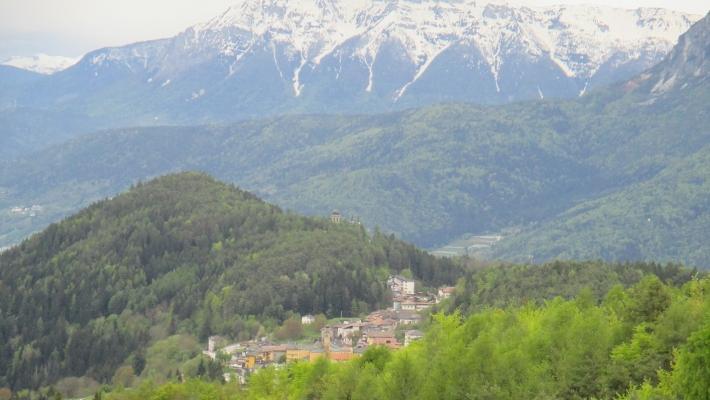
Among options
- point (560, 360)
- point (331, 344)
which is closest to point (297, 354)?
point (331, 344)

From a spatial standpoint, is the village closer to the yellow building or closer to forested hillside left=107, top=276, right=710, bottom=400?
the yellow building

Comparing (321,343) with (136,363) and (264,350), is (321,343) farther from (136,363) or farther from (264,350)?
(136,363)

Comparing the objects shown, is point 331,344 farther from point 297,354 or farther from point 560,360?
point 560,360

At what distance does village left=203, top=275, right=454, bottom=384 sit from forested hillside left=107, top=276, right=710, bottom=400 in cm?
4091

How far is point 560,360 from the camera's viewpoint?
9019 centimetres

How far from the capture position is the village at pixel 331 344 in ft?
509

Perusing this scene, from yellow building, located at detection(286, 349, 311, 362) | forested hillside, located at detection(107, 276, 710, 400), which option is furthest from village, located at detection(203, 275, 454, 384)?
forested hillside, located at detection(107, 276, 710, 400)

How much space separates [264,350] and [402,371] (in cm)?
6841

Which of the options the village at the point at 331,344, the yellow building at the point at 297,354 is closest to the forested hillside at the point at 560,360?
Result: the village at the point at 331,344

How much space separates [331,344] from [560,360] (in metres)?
74.3

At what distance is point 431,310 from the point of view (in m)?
188

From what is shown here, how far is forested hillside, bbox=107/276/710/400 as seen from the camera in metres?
81.9

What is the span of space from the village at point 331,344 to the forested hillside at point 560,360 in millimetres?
40914

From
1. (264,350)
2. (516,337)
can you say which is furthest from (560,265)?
(516,337)
